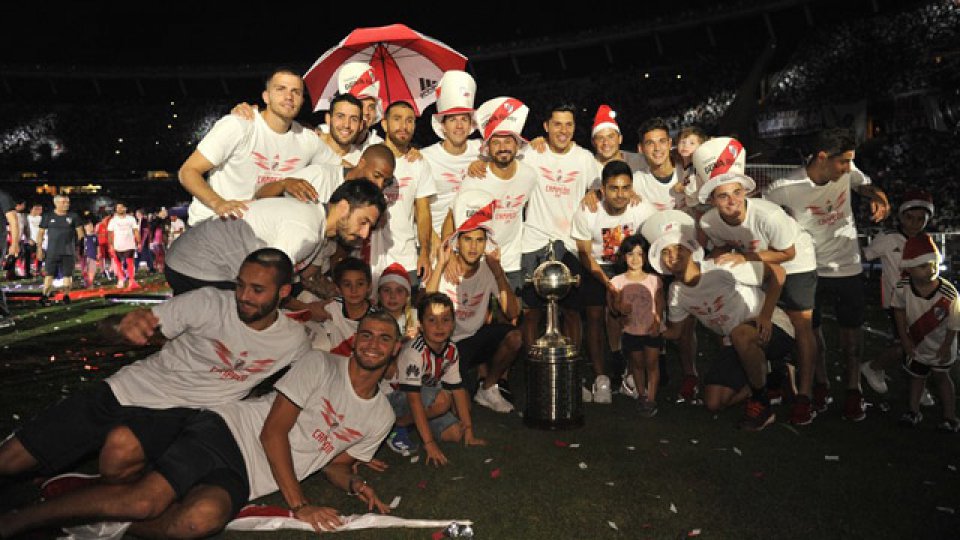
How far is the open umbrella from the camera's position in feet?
22.6

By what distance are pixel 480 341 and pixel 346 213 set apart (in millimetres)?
1927

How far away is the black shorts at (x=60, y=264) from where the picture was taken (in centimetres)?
1361

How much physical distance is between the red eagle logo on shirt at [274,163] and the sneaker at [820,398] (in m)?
4.24

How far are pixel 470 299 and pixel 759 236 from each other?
2.18 m

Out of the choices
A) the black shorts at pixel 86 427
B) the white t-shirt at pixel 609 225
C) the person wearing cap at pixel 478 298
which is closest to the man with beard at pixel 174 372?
the black shorts at pixel 86 427

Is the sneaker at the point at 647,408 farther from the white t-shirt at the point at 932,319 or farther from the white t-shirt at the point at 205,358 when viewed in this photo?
the white t-shirt at the point at 205,358

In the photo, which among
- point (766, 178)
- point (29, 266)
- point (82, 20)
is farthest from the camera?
point (82, 20)

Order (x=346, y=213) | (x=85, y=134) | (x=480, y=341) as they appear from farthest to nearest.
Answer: (x=85, y=134)
(x=480, y=341)
(x=346, y=213)

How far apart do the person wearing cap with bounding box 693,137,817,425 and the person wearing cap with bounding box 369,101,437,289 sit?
7.03 feet

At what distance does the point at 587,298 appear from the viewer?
20.0ft

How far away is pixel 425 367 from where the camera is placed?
15.2ft

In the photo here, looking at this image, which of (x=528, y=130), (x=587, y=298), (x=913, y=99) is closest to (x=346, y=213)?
(x=587, y=298)

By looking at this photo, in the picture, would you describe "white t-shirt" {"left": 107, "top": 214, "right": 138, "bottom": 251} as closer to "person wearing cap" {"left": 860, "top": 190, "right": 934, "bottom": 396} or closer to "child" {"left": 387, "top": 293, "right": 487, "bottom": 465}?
"child" {"left": 387, "top": 293, "right": 487, "bottom": 465}

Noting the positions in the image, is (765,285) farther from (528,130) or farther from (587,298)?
(528,130)
